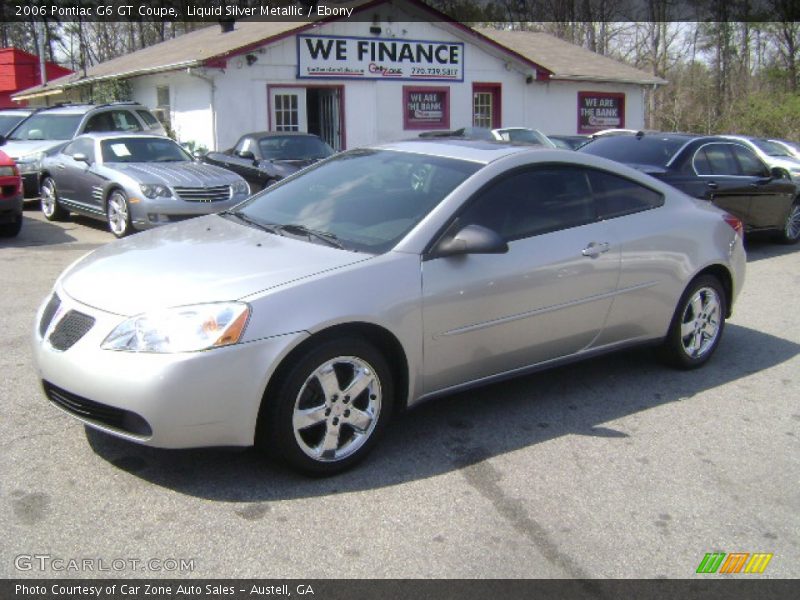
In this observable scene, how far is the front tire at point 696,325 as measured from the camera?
5.55 m

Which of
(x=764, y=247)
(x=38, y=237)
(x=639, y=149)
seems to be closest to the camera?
(x=639, y=149)

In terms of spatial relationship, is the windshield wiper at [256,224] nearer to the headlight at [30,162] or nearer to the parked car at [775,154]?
the headlight at [30,162]

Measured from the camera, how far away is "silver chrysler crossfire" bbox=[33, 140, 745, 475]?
3572 millimetres

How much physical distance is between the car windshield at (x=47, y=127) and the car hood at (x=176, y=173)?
4.28 metres

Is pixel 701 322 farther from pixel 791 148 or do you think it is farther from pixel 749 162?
pixel 791 148

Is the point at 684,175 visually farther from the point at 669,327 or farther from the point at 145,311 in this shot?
the point at 145,311

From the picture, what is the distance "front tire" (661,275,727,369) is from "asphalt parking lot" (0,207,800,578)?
1.01 ft

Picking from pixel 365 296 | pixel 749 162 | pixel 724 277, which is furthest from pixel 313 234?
pixel 749 162

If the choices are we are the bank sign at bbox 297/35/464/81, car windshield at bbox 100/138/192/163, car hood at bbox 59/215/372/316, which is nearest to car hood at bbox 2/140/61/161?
car windshield at bbox 100/138/192/163

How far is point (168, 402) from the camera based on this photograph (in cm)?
348

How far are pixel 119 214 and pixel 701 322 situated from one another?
307 inches

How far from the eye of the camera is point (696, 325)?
18.6 ft

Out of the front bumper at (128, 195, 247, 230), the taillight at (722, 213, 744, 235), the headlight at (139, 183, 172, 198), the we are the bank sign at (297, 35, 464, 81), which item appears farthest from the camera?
the we are the bank sign at (297, 35, 464, 81)

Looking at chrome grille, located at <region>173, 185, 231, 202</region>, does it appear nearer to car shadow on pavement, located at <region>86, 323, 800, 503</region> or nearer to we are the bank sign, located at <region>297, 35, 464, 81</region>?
car shadow on pavement, located at <region>86, 323, 800, 503</region>
